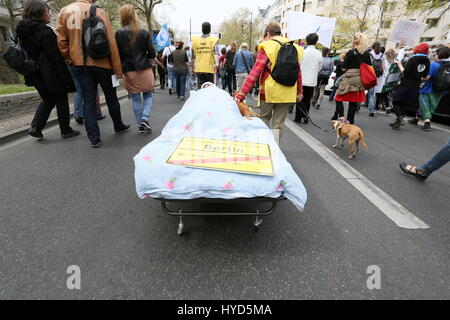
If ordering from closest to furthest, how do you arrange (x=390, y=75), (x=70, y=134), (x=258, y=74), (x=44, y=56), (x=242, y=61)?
(x=258, y=74), (x=44, y=56), (x=70, y=134), (x=390, y=75), (x=242, y=61)

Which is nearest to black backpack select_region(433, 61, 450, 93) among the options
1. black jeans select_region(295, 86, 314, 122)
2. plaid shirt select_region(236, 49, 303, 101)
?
black jeans select_region(295, 86, 314, 122)

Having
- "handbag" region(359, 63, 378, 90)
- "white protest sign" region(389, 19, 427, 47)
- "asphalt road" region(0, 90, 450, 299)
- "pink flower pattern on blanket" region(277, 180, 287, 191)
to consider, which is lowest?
"asphalt road" region(0, 90, 450, 299)

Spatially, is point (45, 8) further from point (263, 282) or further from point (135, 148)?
point (263, 282)

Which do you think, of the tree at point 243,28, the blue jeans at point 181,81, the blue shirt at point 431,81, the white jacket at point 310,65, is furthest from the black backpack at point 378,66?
the tree at point 243,28

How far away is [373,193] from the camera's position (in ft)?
9.55

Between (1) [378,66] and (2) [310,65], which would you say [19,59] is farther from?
(1) [378,66]

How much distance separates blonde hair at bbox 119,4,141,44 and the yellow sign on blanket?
129 inches

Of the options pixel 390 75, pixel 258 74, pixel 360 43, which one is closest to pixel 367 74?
pixel 360 43

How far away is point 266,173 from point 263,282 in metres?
0.73

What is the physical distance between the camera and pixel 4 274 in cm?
165

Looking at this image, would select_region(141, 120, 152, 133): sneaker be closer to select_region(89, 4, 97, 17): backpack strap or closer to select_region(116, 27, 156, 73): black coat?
select_region(116, 27, 156, 73): black coat

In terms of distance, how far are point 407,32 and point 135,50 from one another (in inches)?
339

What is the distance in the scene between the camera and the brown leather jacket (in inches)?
141

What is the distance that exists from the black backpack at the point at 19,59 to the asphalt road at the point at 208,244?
1.62 metres
